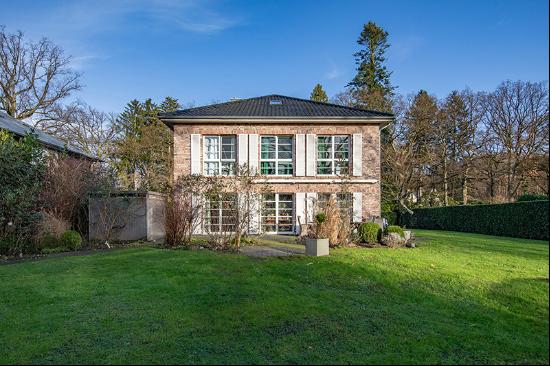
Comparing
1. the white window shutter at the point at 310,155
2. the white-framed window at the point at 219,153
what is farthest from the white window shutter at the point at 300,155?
the white-framed window at the point at 219,153

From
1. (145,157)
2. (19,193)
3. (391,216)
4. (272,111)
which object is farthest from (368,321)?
(145,157)

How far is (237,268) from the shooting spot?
8.11 m

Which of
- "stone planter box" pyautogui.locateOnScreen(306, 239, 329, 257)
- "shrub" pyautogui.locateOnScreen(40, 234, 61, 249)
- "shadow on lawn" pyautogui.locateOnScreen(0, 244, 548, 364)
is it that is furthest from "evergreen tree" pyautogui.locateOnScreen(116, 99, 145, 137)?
"shadow on lawn" pyautogui.locateOnScreen(0, 244, 548, 364)

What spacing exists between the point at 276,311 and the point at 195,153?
12696 mm

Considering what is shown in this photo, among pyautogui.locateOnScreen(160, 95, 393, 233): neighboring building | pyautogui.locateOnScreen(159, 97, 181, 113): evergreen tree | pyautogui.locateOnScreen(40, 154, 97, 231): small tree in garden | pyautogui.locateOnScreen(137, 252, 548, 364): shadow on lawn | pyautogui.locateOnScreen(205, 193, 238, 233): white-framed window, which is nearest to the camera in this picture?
pyautogui.locateOnScreen(137, 252, 548, 364): shadow on lawn

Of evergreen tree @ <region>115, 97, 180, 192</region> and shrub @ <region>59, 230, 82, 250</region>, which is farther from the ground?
evergreen tree @ <region>115, 97, 180, 192</region>

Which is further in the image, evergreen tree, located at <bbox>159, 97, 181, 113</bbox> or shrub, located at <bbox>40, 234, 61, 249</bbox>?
evergreen tree, located at <bbox>159, 97, 181, 113</bbox>

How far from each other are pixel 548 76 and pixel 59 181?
47.7 feet

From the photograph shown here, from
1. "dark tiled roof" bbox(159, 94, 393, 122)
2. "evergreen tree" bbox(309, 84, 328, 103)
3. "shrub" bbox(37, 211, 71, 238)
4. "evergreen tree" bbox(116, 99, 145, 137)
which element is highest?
"evergreen tree" bbox(309, 84, 328, 103)

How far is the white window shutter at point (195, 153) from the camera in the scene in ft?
55.0

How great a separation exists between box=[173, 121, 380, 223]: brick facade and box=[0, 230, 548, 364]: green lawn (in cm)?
781

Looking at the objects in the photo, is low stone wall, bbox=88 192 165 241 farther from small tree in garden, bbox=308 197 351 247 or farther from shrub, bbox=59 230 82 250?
small tree in garden, bbox=308 197 351 247

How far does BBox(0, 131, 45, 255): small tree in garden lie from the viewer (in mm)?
11680

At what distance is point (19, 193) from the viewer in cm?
1205
